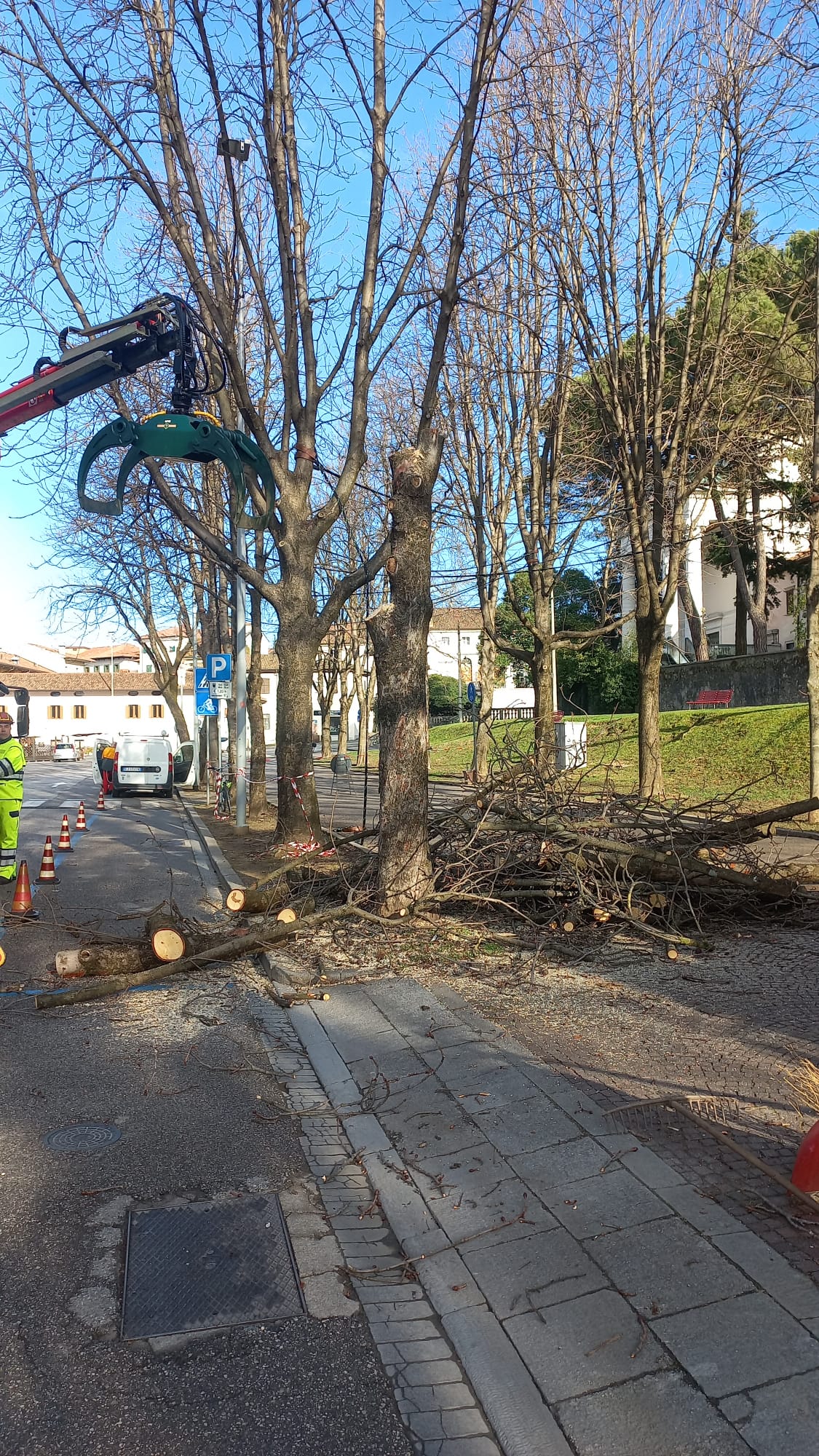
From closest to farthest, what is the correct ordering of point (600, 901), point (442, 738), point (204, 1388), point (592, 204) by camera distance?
point (204, 1388) < point (600, 901) < point (592, 204) < point (442, 738)

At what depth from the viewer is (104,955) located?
721 centimetres

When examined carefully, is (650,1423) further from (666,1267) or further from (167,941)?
(167,941)

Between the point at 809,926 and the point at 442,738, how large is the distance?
41.0m

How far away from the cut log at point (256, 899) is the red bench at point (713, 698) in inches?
921

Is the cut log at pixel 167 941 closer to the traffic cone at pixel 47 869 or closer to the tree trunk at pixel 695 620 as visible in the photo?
the traffic cone at pixel 47 869

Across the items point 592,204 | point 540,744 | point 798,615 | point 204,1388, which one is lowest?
point 204,1388

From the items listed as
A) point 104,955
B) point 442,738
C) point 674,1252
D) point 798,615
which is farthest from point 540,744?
point 442,738

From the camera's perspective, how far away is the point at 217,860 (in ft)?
48.0

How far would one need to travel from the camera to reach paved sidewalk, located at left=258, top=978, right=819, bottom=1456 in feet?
8.87

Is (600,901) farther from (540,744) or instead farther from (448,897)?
(540,744)

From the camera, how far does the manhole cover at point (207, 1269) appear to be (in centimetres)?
330

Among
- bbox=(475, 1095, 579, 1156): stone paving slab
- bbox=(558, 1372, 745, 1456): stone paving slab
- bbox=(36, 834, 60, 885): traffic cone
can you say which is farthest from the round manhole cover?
bbox=(36, 834, 60, 885): traffic cone

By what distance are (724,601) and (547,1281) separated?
173 feet

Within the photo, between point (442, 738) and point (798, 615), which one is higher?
point (798, 615)
